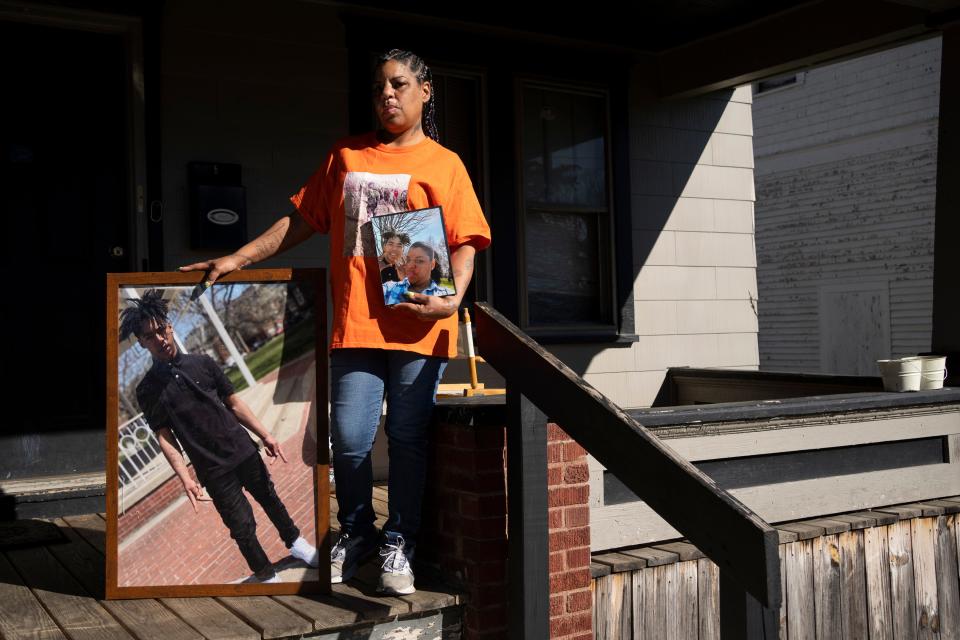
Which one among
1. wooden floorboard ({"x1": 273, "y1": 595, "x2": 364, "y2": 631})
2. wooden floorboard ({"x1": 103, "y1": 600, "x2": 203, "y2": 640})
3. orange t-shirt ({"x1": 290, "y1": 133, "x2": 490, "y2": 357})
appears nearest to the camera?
wooden floorboard ({"x1": 103, "y1": 600, "x2": 203, "y2": 640})

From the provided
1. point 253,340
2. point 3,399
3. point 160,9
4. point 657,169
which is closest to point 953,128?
point 657,169

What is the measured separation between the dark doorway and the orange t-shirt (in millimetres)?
2142

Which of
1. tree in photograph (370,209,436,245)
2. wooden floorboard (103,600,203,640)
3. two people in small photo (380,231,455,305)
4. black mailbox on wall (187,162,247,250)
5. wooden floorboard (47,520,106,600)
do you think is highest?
black mailbox on wall (187,162,247,250)

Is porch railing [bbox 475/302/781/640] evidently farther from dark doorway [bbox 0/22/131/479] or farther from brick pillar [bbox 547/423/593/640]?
dark doorway [bbox 0/22/131/479]

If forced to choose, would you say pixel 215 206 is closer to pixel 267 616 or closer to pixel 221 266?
pixel 221 266

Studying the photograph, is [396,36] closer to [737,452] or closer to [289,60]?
[289,60]

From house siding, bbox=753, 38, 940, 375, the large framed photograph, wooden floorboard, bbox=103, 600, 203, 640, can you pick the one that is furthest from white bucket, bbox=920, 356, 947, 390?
house siding, bbox=753, 38, 940, 375

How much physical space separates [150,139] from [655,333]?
3569 mm

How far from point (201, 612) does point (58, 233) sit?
8.15 feet

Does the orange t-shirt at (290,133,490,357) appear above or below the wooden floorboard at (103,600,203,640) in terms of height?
above

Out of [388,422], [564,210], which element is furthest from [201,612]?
[564,210]

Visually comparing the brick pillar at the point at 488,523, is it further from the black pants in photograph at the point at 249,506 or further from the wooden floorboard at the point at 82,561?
the wooden floorboard at the point at 82,561

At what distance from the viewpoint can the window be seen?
6.07 meters

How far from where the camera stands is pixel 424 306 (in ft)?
9.27
